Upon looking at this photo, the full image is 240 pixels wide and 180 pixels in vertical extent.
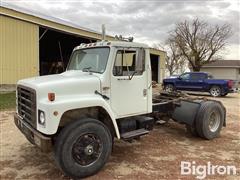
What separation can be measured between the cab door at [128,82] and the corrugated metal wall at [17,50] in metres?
11.5

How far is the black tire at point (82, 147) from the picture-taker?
4.45 metres

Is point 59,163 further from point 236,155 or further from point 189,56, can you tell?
point 189,56

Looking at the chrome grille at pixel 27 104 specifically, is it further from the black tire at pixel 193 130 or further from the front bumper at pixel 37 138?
the black tire at pixel 193 130

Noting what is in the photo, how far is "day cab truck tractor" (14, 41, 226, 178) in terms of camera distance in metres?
4.45

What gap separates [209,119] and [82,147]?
3987 mm

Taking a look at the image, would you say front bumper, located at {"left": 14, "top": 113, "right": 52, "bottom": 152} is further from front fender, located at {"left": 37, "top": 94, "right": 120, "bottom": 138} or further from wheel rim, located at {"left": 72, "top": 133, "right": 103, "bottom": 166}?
wheel rim, located at {"left": 72, "top": 133, "right": 103, "bottom": 166}

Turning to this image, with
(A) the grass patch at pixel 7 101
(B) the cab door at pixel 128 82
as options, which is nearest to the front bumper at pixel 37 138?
(B) the cab door at pixel 128 82

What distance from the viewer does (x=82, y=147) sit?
469cm

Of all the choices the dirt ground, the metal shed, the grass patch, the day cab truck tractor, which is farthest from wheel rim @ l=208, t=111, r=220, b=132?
the metal shed

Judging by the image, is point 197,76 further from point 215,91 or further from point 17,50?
point 17,50

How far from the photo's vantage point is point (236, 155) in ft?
20.2

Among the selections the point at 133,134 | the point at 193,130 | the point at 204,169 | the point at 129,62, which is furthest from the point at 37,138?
the point at 193,130

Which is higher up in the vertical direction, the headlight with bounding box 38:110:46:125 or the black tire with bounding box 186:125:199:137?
the headlight with bounding box 38:110:46:125

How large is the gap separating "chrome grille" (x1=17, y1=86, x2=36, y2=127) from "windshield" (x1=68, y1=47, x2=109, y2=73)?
4.11 feet
